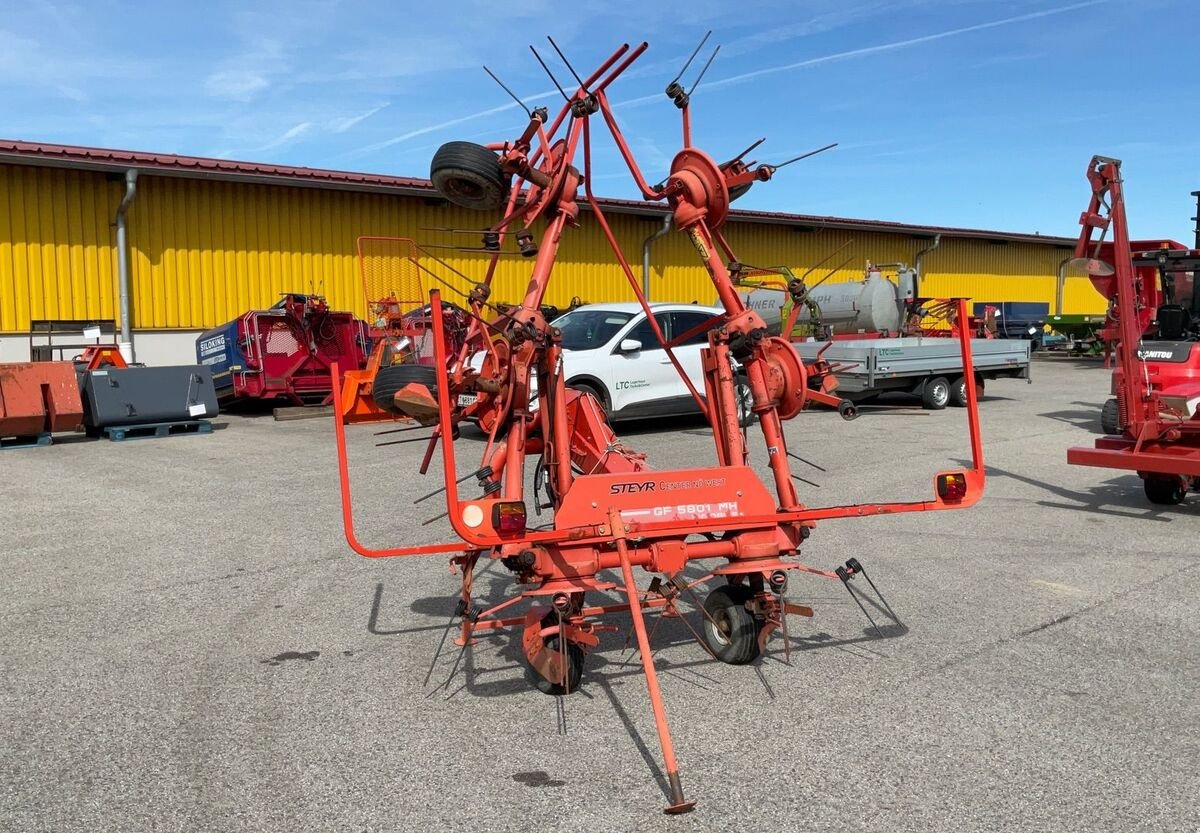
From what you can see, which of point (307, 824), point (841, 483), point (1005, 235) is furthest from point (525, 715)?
point (1005, 235)

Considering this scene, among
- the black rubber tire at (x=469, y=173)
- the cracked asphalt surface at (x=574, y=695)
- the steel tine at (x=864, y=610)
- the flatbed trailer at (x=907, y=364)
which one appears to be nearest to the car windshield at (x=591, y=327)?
the flatbed trailer at (x=907, y=364)

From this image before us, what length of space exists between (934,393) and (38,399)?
1327 centimetres

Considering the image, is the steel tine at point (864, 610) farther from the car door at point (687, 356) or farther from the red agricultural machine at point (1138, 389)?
the car door at point (687, 356)

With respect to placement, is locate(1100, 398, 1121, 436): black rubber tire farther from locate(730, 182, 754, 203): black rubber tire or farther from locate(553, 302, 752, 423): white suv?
locate(730, 182, 754, 203): black rubber tire

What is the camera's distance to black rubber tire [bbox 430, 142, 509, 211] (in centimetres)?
434

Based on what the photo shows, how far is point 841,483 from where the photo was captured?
370 inches

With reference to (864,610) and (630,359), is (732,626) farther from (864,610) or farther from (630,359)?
(630,359)

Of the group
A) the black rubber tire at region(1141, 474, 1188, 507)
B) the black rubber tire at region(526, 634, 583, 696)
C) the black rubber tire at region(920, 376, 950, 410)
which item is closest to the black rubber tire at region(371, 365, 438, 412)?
the black rubber tire at region(526, 634, 583, 696)

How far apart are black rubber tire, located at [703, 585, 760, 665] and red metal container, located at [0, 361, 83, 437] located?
10.8 m

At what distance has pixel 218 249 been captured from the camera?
61.5 feet

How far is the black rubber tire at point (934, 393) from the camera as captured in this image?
16.5 m

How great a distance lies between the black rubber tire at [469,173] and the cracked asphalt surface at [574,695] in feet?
7.16

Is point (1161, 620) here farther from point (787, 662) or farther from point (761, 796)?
point (761, 796)

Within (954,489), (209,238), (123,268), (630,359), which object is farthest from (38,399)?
(954,489)
